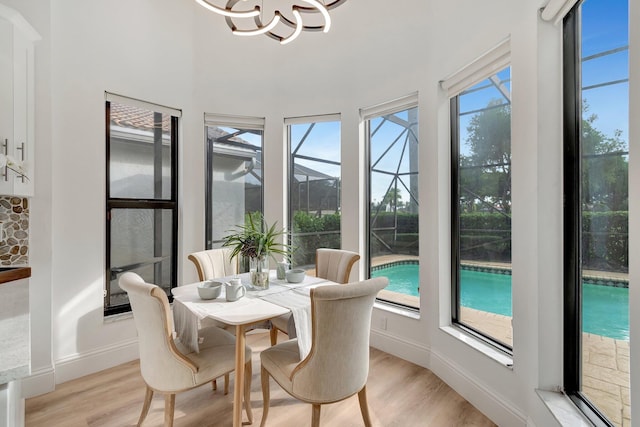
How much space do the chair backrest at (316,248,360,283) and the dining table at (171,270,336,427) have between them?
592mm

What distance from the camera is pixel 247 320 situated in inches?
63.4

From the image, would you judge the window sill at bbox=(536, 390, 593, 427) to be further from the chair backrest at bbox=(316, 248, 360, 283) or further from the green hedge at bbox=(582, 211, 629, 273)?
the chair backrest at bbox=(316, 248, 360, 283)

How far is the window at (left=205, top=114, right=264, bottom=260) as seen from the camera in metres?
3.44

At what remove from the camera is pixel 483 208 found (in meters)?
2.25

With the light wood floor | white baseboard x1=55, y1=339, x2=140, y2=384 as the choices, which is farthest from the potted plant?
white baseboard x1=55, y1=339, x2=140, y2=384

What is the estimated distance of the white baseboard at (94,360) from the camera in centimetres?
240

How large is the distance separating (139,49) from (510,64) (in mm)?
3040

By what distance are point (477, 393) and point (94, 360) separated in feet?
9.68

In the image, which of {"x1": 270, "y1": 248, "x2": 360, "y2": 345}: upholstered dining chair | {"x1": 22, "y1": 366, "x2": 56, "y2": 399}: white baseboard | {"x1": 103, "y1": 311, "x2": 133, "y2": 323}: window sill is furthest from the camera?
{"x1": 103, "y1": 311, "x2": 133, "y2": 323}: window sill

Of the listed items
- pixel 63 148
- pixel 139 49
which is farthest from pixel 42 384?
pixel 139 49

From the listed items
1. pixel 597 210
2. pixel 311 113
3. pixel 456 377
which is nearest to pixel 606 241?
pixel 597 210

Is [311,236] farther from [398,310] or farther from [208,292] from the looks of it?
[208,292]

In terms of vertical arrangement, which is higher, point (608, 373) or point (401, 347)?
point (608, 373)

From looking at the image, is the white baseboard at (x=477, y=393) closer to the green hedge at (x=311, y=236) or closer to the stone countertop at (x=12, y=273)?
the green hedge at (x=311, y=236)
